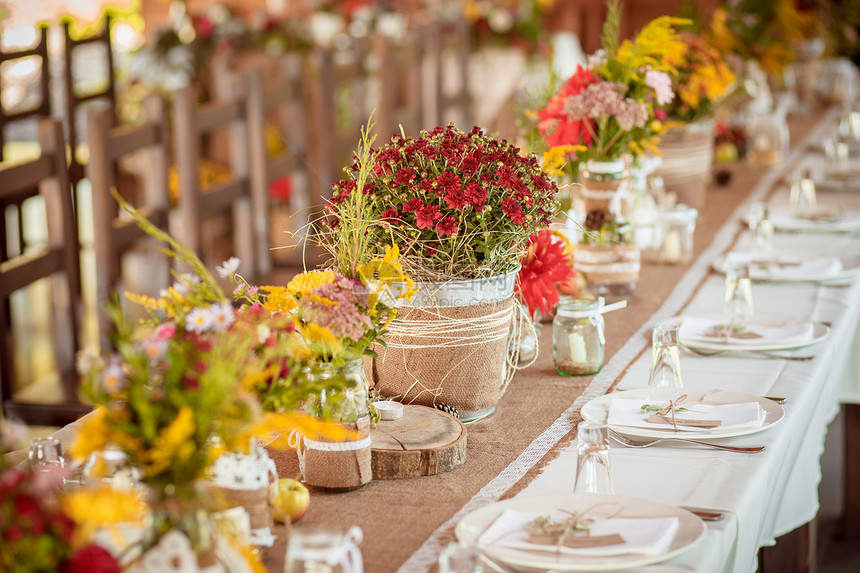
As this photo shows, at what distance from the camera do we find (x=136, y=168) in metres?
5.89

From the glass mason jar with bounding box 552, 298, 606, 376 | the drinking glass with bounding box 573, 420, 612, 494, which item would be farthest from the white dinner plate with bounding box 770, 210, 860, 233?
the drinking glass with bounding box 573, 420, 612, 494

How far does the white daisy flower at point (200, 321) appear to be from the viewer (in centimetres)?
97

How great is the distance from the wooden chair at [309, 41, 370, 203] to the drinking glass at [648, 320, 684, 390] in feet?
11.1

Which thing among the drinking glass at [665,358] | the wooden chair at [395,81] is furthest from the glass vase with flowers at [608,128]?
the wooden chair at [395,81]

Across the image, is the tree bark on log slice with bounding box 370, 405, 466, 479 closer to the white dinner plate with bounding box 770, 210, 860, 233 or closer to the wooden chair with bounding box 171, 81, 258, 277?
the white dinner plate with bounding box 770, 210, 860, 233

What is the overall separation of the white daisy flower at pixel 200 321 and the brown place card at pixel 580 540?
0.38 meters

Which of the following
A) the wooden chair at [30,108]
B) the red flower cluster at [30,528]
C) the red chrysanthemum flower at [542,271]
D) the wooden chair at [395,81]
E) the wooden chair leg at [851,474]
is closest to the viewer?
the red flower cluster at [30,528]

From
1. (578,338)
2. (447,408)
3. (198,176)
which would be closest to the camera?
(447,408)

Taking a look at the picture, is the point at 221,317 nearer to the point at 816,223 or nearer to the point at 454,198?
the point at 454,198

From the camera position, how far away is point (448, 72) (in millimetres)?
7320

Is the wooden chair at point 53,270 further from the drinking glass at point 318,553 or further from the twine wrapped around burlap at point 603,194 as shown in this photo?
the drinking glass at point 318,553

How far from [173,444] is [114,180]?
8.56 feet

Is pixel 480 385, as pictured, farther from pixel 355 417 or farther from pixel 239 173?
pixel 239 173

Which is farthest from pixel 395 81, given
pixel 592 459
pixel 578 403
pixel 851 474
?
pixel 592 459
